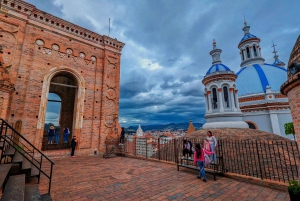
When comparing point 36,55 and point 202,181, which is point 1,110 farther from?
point 202,181

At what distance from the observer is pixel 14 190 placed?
333cm

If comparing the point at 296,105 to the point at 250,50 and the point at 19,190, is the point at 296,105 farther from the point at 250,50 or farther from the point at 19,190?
the point at 250,50

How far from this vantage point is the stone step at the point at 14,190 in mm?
2951

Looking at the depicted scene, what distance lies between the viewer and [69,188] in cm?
477

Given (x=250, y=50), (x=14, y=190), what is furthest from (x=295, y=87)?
(x=250, y=50)

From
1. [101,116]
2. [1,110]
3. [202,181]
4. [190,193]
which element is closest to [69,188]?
[190,193]

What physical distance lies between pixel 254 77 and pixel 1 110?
3188 centimetres

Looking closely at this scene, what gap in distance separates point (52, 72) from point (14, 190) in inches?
385

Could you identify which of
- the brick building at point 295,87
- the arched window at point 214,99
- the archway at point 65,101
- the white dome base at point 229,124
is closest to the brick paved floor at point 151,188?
the brick building at point 295,87

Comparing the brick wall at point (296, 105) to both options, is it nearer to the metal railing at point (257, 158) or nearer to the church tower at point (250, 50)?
the metal railing at point (257, 158)

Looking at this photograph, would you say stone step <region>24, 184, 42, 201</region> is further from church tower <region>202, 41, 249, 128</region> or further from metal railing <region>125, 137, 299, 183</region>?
church tower <region>202, 41, 249, 128</region>

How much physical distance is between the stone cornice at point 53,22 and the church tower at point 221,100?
1090 centimetres

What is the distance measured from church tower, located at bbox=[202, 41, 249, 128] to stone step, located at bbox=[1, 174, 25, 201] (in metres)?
15.4

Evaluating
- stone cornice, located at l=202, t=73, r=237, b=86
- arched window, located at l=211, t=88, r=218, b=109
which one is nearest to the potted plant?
arched window, located at l=211, t=88, r=218, b=109
